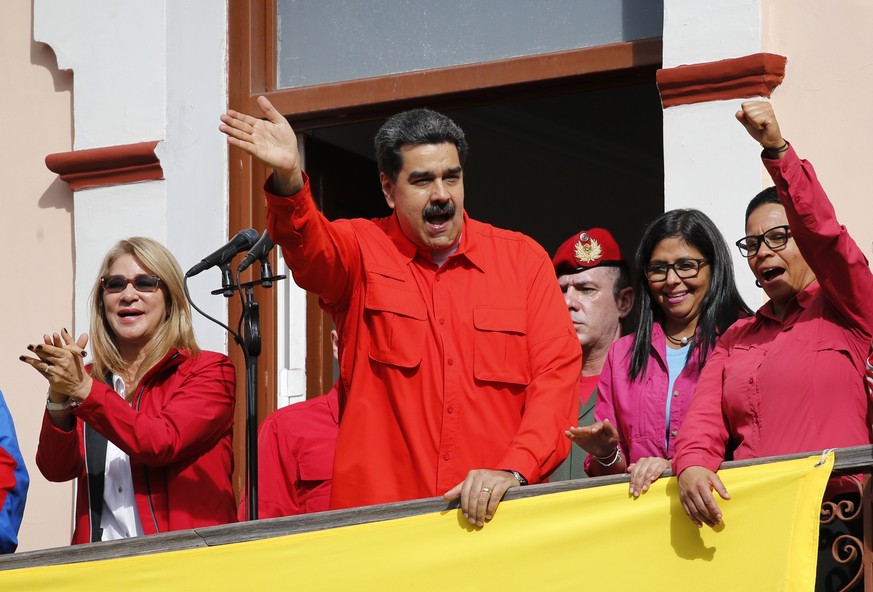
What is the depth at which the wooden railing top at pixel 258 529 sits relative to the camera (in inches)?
170

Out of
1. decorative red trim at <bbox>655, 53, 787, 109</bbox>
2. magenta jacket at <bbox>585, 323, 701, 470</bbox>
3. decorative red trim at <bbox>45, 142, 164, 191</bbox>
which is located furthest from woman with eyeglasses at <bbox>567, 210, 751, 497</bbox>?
decorative red trim at <bbox>45, 142, 164, 191</bbox>

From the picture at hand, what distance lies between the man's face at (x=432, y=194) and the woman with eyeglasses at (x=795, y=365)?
881 millimetres

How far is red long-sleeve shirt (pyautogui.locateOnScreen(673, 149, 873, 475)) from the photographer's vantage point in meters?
4.29

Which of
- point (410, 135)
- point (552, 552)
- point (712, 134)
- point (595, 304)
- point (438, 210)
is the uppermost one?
point (712, 134)

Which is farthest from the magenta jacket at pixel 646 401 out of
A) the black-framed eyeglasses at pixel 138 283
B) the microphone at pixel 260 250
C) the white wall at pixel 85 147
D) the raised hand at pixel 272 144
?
the white wall at pixel 85 147

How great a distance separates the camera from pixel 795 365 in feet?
14.4

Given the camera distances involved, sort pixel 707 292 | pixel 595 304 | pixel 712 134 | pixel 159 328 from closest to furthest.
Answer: pixel 707 292, pixel 159 328, pixel 712 134, pixel 595 304

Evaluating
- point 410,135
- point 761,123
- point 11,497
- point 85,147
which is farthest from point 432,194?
point 85,147

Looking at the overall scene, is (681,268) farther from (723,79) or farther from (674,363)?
(723,79)

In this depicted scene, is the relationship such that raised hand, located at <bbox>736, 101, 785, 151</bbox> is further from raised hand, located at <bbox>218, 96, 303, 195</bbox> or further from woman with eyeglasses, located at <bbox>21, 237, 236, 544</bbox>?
woman with eyeglasses, located at <bbox>21, 237, 236, 544</bbox>

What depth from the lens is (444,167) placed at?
4.82 metres

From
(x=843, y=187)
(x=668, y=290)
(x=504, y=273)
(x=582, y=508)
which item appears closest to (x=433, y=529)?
(x=582, y=508)

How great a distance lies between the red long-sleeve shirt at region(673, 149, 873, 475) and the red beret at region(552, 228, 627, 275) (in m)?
1.68

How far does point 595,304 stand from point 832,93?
117 cm
